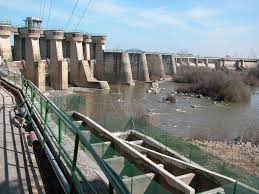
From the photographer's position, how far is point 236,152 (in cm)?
1923

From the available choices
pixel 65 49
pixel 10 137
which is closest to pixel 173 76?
pixel 65 49

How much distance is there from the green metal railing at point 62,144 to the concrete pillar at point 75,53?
38311mm

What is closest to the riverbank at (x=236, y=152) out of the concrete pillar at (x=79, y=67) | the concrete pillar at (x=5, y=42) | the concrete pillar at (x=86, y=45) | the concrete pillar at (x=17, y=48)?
the concrete pillar at (x=5, y=42)

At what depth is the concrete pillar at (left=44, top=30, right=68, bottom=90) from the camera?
4453 cm

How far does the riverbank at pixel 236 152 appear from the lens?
16.9 meters

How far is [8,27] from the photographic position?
39.5 m

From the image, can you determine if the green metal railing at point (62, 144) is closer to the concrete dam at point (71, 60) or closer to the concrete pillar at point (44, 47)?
the concrete dam at point (71, 60)

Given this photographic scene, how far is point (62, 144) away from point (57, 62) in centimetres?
4013

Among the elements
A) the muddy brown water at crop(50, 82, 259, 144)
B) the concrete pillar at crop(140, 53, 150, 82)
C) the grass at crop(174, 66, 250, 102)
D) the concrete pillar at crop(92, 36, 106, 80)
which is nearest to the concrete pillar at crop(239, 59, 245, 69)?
the concrete pillar at crop(140, 53, 150, 82)

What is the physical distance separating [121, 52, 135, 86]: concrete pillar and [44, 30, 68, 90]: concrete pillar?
11.8 m

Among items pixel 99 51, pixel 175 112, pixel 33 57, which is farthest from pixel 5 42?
pixel 175 112

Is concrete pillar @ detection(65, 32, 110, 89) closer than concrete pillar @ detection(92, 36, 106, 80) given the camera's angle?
Yes

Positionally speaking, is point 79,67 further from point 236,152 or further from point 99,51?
point 236,152

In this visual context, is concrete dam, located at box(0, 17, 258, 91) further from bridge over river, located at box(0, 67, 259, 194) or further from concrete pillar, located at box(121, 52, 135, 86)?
bridge over river, located at box(0, 67, 259, 194)
